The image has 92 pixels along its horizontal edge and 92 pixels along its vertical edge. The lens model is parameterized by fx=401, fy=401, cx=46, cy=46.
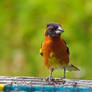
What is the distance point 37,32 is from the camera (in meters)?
5.05

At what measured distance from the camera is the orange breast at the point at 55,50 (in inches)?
146

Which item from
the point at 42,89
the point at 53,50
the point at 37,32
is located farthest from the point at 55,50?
the point at 37,32

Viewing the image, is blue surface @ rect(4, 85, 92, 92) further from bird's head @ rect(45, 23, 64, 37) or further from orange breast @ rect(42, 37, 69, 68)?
orange breast @ rect(42, 37, 69, 68)

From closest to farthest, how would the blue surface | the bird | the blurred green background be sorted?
1. the blue surface
2. the bird
3. the blurred green background

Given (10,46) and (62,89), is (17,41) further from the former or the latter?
(62,89)

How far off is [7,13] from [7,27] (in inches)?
7.3

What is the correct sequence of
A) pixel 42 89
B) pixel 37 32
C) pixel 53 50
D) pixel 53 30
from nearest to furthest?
pixel 42 89 → pixel 53 30 → pixel 53 50 → pixel 37 32

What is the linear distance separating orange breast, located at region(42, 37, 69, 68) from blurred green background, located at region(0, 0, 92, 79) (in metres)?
0.80

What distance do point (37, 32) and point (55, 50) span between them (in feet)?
4.48

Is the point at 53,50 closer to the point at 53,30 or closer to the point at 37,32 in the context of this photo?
the point at 53,30

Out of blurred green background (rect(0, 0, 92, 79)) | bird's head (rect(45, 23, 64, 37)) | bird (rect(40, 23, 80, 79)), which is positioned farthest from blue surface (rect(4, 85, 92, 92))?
blurred green background (rect(0, 0, 92, 79))

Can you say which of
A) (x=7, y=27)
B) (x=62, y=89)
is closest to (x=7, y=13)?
(x=7, y=27)

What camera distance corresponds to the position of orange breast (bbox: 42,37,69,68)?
12.2 feet

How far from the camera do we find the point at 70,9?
16.3ft
